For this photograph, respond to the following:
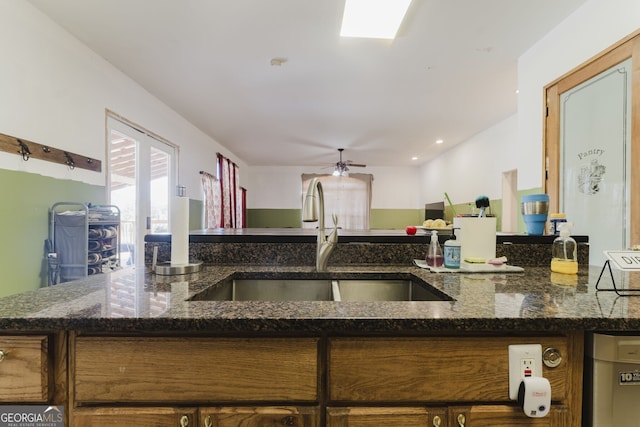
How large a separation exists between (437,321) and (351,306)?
0.19 metres

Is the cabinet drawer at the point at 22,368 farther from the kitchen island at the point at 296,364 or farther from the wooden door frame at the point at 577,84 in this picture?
the wooden door frame at the point at 577,84

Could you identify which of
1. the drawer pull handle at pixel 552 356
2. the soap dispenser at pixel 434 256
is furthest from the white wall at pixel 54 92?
the drawer pull handle at pixel 552 356

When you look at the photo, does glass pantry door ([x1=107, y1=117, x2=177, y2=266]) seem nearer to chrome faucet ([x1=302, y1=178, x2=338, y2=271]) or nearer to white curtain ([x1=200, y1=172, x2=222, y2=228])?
white curtain ([x1=200, y1=172, x2=222, y2=228])

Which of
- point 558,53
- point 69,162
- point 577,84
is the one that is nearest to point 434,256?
point 577,84

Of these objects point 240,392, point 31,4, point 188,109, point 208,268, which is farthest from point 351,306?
point 188,109

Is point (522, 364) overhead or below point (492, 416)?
overhead

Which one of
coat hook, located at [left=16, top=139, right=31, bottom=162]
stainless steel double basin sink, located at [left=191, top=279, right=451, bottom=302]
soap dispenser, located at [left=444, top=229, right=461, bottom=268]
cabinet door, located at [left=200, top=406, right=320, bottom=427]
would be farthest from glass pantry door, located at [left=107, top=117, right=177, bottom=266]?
soap dispenser, located at [left=444, top=229, right=461, bottom=268]

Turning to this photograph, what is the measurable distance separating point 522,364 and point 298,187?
791cm

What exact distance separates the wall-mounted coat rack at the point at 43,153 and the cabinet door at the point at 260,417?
2.17m

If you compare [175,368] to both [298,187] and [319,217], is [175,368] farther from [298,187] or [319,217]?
[298,187]

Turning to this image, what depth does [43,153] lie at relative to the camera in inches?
84.2

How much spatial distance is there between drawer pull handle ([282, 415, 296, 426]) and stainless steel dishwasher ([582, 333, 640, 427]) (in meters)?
0.65

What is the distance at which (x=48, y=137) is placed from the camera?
7.20 ft

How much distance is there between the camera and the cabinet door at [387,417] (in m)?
0.68
